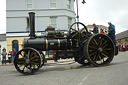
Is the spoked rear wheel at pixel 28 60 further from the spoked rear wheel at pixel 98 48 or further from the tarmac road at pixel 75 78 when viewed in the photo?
the spoked rear wheel at pixel 98 48

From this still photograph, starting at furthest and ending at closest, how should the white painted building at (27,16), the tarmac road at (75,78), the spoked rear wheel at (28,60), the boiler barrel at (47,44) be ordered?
the white painted building at (27,16) → the boiler barrel at (47,44) → the spoked rear wheel at (28,60) → the tarmac road at (75,78)

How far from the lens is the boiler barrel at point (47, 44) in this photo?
7.36 m

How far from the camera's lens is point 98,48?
7.66m

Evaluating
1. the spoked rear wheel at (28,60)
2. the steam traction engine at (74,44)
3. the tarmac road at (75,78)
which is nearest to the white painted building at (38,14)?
the steam traction engine at (74,44)

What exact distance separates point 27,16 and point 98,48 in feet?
49.6

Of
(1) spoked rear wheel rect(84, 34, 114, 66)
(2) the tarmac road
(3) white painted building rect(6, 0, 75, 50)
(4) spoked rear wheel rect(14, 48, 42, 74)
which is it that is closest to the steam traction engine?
(1) spoked rear wheel rect(84, 34, 114, 66)

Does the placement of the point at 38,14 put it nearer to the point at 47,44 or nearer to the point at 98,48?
the point at 47,44

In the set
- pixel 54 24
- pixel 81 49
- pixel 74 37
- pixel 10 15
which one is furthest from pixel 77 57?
pixel 10 15

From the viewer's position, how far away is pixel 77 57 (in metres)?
7.80

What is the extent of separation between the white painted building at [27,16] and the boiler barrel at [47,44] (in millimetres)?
13335

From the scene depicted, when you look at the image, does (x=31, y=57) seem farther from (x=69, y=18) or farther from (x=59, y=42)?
(x=69, y=18)

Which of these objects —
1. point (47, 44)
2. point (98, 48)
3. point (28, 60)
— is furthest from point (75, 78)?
point (98, 48)

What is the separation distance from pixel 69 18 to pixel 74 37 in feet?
48.1

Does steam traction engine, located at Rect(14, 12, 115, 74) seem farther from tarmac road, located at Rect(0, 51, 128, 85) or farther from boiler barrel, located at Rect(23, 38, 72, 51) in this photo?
tarmac road, located at Rect(0, 51, 128, 85)
